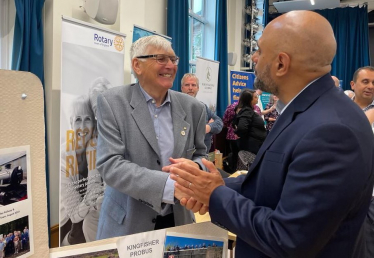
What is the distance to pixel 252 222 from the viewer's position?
0.78 meters

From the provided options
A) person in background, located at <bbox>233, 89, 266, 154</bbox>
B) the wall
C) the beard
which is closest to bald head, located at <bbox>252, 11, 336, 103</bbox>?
the beard

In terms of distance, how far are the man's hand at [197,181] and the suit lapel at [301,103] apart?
14cm

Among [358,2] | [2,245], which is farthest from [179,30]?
[358,2]

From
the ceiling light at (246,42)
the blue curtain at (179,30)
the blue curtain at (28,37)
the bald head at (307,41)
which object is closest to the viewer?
the bald head at (307,41)

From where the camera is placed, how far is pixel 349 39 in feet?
27.8

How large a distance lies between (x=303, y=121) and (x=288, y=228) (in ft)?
0.84

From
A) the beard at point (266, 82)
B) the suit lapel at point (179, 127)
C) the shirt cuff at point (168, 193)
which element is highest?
the beard at point (266, 82)

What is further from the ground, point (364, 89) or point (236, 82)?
point (236, 82)

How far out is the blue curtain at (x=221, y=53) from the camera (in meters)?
6.26

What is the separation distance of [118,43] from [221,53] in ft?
12.0

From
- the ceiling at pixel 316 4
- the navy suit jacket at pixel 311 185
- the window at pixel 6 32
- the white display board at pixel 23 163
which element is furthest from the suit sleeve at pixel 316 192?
the ceiling at pixel 316 4

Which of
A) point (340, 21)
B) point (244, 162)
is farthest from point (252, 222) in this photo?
point (340, 21)

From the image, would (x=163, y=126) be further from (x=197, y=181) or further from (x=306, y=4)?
(x=306, y=4)

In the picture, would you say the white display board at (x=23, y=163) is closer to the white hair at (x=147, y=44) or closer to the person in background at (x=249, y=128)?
the white hair at (x=147, y=44)
